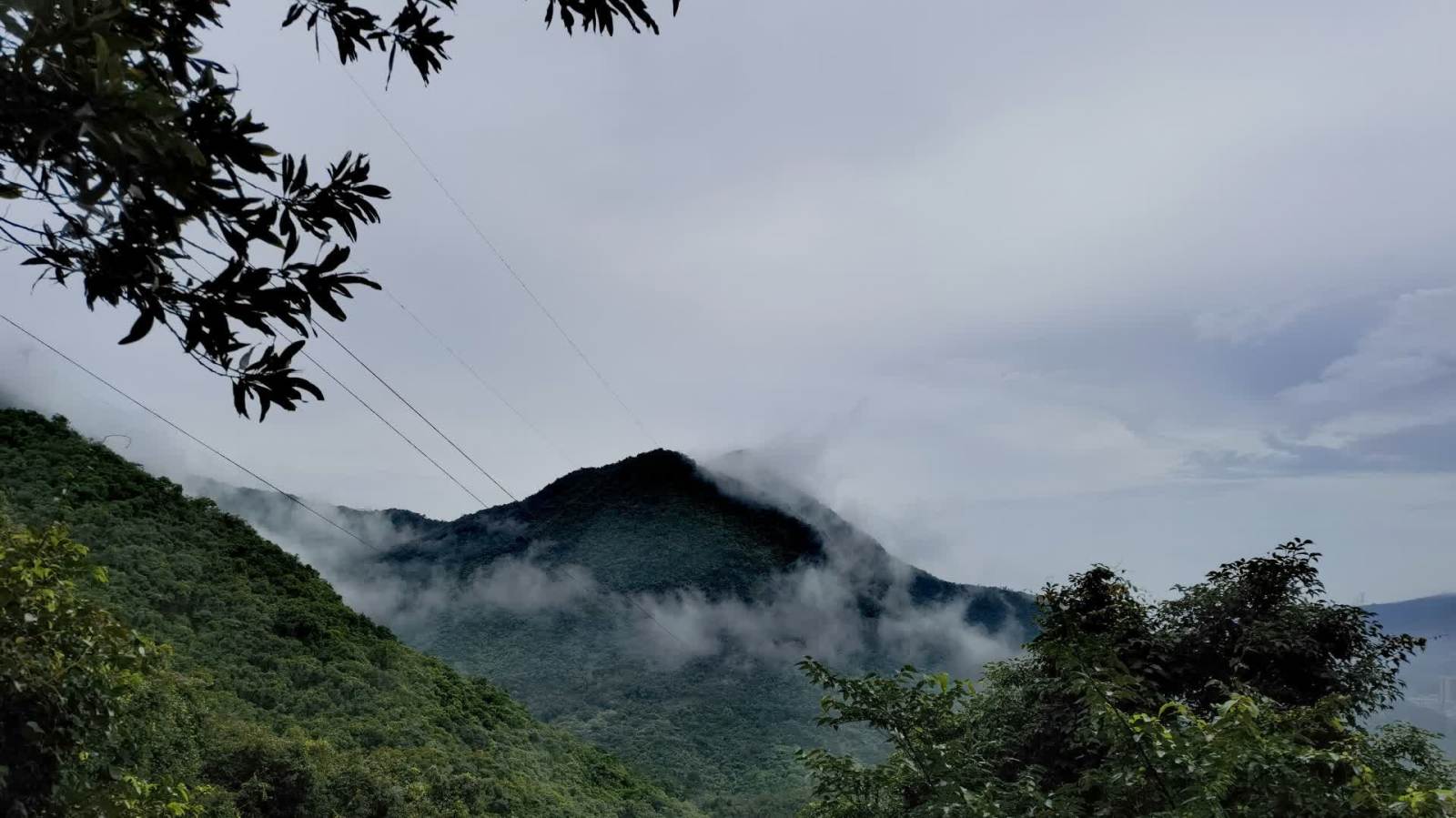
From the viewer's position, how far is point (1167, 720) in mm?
6398

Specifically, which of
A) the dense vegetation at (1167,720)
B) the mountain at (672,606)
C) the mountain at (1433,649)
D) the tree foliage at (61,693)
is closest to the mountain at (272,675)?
the tree foliage at (61,693)

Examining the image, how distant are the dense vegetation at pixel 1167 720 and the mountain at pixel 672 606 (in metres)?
22.5

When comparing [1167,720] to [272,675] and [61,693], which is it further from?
[272,675]

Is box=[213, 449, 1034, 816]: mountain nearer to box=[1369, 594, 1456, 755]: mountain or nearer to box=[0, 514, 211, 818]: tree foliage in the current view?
box=[0, 514, 211, 818]: tree foliage

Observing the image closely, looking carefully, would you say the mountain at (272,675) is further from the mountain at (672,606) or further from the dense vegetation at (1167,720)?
the mountain at (672,606)

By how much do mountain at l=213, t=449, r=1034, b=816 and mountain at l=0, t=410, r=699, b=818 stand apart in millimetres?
13720

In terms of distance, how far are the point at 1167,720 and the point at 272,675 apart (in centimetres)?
1618

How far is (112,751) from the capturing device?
3.98m

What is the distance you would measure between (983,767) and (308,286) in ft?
16.7

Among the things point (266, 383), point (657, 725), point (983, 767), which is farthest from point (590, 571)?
point (266, 383)

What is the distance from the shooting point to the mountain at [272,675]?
41.2 ft

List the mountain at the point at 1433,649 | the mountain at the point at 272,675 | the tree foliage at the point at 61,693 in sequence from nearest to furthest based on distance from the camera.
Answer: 1. the tree foliage at the point at 61,693
2. the mountain at the point at 272,675
3. the mountain at the point at 1433,649

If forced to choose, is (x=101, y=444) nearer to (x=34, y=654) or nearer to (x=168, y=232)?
(x=34, y=654)

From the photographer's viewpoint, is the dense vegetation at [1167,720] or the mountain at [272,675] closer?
the dense vegetation at [1167,720]
